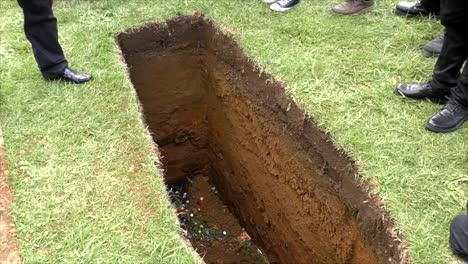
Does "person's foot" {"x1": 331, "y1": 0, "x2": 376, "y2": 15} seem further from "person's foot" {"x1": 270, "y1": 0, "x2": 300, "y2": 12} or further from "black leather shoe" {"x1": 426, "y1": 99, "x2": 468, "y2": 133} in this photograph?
"black leather shoe" {"x1": 426, "y1": 99, "x2": 468, "y2": 133}

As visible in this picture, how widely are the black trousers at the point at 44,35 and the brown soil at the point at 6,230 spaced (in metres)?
1.09

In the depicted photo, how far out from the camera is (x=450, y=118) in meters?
3.73

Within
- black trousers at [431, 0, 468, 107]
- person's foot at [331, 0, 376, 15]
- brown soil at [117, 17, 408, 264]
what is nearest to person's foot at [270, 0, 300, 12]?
person's foot at [331, 0, 376, 15]

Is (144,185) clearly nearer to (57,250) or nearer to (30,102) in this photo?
(57,250)

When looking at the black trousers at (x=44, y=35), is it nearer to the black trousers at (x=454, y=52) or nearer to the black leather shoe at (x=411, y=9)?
the black trousers at (x=454, y=52)

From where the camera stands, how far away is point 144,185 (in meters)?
3.50

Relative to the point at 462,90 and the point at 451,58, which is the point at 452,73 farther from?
the point at 462,90

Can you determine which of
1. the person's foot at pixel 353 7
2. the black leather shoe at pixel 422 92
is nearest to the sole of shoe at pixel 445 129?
the black leather shoe at pixel 422 92

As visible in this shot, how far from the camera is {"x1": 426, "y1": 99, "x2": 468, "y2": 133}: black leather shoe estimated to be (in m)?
3.74

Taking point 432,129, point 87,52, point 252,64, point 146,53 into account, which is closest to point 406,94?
point 432,129

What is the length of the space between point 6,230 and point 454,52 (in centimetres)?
343

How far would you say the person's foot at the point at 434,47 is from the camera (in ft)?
14.9

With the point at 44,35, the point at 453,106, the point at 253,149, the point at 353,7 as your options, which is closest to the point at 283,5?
the point at 353,7

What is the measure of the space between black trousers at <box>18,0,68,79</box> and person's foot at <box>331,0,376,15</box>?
2.85m
